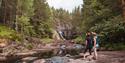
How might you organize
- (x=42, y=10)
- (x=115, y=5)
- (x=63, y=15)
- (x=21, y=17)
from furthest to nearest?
(x=63, y=15)
(x=42, y=10)
(x=21, y=17)
(x=115, y=5)

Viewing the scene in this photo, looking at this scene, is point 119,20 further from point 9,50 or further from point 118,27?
point 9,50

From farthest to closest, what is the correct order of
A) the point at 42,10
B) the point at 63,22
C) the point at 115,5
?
the point at 63,22
the point at 42,10
the point at 115,5

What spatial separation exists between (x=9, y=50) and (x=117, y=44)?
14.3 meters

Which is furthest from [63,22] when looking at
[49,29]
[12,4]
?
[12,4]

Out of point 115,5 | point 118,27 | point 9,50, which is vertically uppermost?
point 115,5

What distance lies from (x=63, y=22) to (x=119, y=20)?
117655 millimetres

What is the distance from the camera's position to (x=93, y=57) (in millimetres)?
20969

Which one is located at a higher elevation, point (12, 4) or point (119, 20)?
point (12, 4)

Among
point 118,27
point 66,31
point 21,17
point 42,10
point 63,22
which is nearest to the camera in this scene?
point 118,27

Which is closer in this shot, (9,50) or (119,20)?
(119,20)

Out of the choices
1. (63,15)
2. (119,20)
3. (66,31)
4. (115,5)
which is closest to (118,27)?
(119,20)

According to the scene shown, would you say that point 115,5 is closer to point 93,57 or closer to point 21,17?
point 93,57

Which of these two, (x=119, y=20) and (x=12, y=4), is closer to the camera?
(x=119, y=20)

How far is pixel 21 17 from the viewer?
52.5 meters
